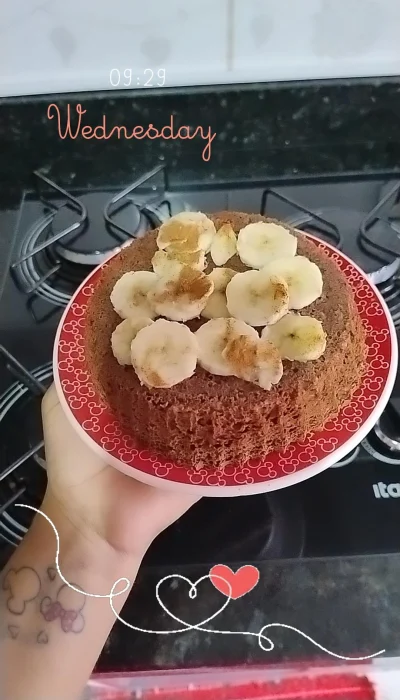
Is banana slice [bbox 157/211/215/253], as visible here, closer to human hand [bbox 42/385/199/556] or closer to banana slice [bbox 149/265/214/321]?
banana slice [bbox 149/265/214/321]

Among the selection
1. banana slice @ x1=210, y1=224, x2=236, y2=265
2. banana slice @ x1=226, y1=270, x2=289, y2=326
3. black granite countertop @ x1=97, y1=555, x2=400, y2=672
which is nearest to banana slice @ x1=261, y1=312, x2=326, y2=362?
banana slice @ x1=226, y1=270, x2=289, y2=326

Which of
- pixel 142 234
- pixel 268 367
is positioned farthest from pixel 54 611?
pixel 142 234

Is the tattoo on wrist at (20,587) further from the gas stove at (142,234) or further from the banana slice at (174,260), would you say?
the banana slice at (174,260)

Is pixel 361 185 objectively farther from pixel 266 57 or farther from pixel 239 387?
pixel 239 387

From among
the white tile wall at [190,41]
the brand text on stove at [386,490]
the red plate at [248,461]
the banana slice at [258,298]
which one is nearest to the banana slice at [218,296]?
the banana slice at [258,298]

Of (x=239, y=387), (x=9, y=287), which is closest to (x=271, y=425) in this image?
(x=239, y=387)
